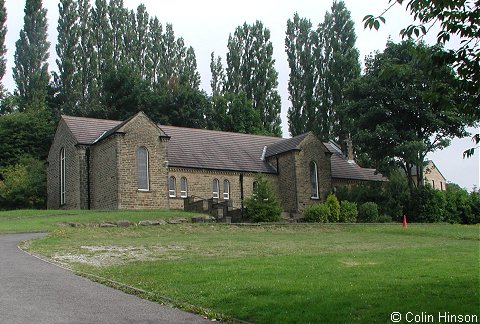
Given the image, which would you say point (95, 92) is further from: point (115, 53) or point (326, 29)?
point (326, 29)

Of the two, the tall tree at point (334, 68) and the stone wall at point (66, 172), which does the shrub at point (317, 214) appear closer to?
the stone wall at point (66, 172)

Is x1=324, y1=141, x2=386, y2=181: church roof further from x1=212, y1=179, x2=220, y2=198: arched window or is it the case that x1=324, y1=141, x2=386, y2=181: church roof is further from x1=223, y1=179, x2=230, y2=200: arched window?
x1=212, y1=179, x2=220, y2=198: arched window

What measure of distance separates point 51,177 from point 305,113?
115 ft

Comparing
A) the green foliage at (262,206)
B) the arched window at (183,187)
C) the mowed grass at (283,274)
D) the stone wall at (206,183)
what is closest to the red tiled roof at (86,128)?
the stone wall at (206,183)

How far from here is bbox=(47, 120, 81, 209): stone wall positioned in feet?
148

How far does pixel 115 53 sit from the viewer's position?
248 feet

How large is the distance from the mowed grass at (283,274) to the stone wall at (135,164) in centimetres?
1179

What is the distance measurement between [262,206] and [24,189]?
2366cm

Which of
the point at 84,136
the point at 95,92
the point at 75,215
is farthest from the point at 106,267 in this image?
the point at 95,92

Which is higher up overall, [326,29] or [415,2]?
[326,29]

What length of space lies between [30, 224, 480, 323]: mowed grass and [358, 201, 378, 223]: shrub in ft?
49.3

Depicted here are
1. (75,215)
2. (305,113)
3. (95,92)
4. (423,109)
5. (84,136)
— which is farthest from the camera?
(305,113)

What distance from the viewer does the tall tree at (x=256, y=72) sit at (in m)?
76.9

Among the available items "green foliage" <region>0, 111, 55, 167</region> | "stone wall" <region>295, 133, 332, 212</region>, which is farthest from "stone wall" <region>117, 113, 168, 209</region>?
"green foliage" <region>0, 111, 55, 167</region>
